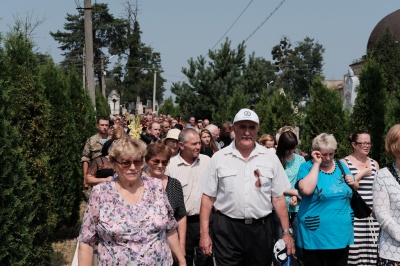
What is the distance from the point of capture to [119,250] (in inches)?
153

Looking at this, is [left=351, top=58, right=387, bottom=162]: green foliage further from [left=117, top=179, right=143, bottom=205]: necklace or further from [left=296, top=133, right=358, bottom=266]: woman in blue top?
[left=117, top=179, right=143, bottom=205]: necklace

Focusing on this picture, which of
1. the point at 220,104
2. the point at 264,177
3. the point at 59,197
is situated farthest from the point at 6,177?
the point at 220,104

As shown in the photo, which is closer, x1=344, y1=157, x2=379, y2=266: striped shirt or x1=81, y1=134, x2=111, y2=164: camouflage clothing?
x1=344, y1=157, x2=379, y2=266: striped shirt

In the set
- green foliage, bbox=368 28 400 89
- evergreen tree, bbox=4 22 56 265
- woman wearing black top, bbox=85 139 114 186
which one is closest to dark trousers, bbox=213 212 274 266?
evergreen tree, bbox=4 22 56 265

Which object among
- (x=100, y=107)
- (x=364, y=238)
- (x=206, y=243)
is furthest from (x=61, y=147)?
(x=100, y=107)

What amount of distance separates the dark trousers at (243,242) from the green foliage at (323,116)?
8486 millimetres

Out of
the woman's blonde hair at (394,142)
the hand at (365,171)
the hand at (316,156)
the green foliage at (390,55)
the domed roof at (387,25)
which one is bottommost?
the hand at (365,171)

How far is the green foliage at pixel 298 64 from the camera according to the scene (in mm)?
89875

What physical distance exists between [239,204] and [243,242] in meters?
0.35

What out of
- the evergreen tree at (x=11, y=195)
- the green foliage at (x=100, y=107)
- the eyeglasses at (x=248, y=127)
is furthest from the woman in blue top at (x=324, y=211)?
the green foliage at (x=100, y=107)

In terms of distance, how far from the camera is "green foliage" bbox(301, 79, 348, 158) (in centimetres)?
1352

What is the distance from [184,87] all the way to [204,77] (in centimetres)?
159

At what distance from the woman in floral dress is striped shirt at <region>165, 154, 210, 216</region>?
1.91 m

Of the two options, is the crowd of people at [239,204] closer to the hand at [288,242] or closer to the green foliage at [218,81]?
the hand at [288,242]
